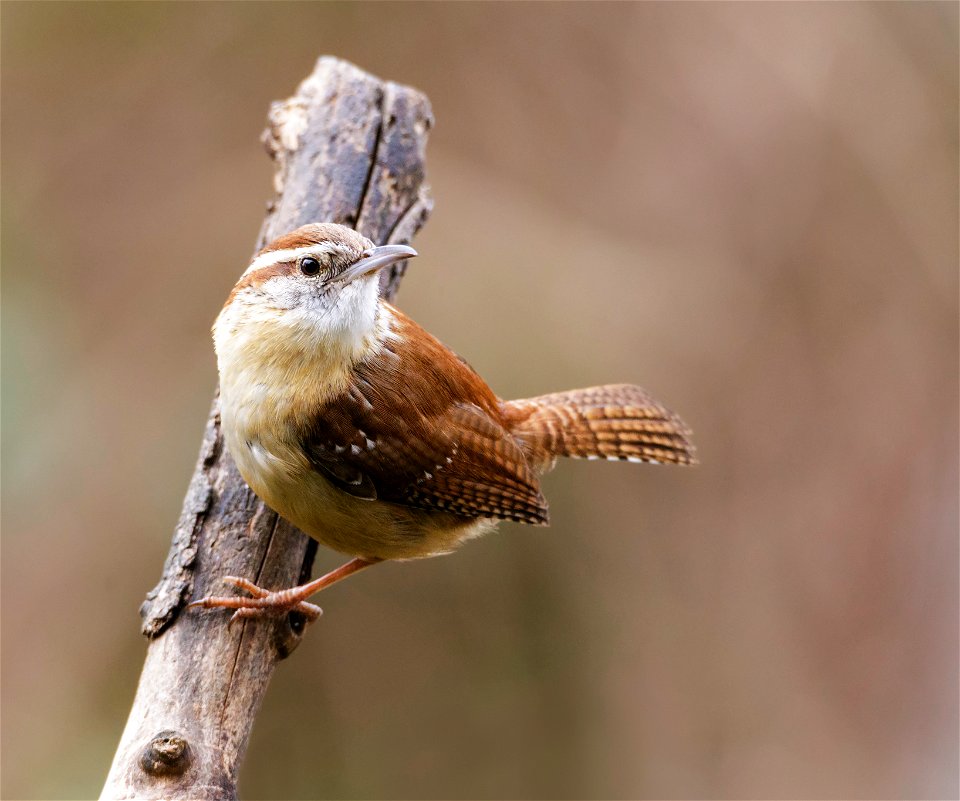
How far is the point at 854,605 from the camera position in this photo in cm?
629

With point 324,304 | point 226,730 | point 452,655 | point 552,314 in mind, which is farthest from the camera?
point 552,314

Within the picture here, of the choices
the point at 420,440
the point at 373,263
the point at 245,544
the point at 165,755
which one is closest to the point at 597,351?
the point at 420,440

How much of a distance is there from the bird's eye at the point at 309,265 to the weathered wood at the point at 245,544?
75 cm

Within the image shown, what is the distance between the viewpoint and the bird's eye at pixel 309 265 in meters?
3.08

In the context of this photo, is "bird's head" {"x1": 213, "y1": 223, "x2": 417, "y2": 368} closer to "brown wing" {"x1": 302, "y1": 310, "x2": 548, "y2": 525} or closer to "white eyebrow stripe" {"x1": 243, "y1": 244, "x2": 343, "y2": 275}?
"white eyebrow stripe" {"x1": 243, "y1": 244, "x2": 343, "y2": 275}

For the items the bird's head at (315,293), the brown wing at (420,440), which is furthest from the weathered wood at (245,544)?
the bird's head at (315,293)

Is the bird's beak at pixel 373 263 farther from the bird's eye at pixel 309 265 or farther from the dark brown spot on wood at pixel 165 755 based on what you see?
the dark brown spot on wood at pixel 165 755

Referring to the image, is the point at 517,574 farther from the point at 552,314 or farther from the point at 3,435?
the point at 3,435

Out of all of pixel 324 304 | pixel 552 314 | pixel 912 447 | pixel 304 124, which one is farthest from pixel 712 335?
pixel 324 304

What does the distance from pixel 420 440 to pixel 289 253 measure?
29.0 inches

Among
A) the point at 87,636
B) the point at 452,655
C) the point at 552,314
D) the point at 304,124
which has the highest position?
the point at 552,314

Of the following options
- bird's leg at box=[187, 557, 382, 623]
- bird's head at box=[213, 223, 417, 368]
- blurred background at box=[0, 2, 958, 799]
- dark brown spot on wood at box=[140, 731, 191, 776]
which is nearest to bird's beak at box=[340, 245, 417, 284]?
bird's head at box=[213, 223, 417, 368]

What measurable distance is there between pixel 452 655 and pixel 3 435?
258 centimetres

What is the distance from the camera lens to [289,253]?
3.10 meters
